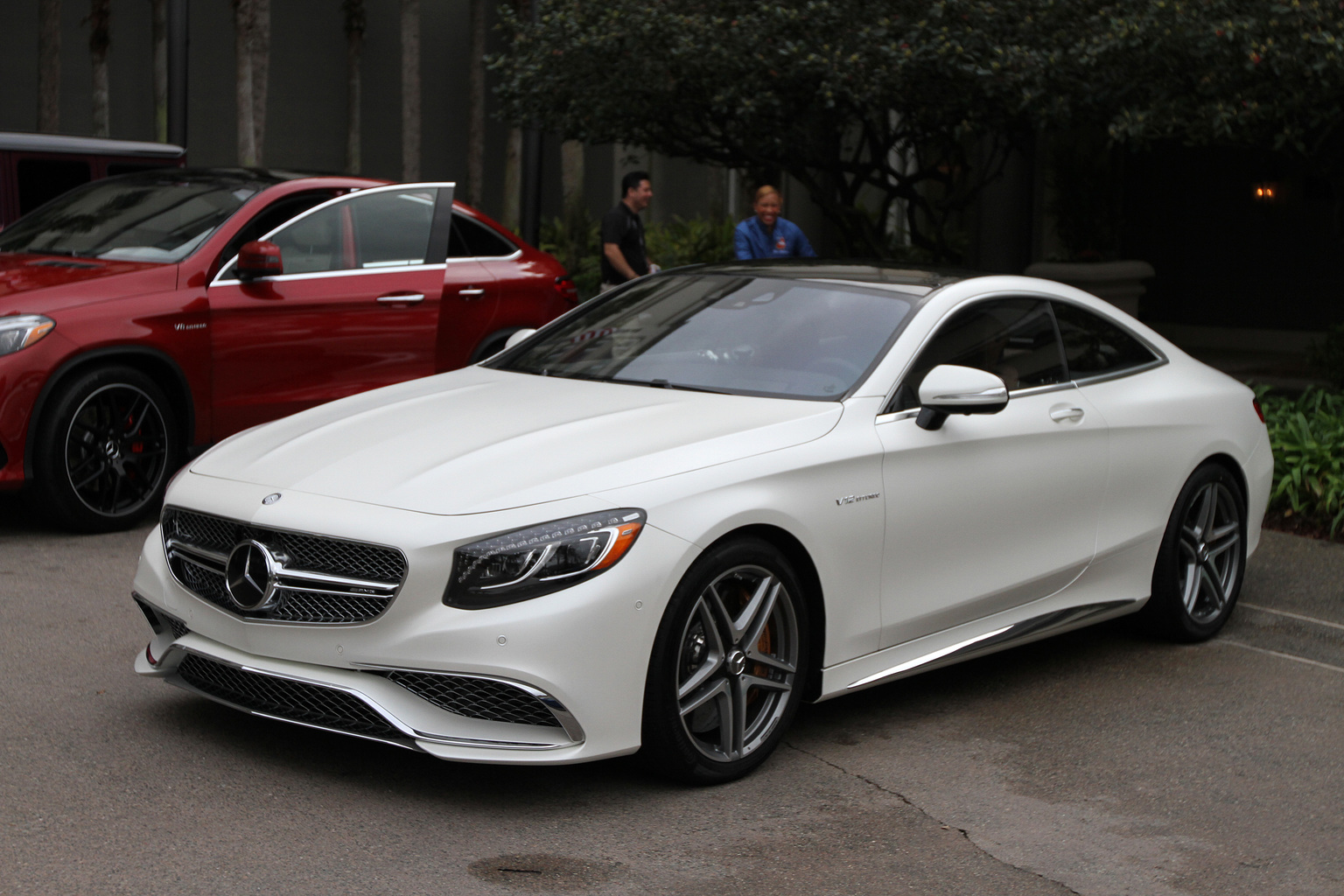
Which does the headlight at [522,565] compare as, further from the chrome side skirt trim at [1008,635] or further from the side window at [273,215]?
the side window at [273,215]

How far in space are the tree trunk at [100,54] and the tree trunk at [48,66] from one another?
0.47 metres

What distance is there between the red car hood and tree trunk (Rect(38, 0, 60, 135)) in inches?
527

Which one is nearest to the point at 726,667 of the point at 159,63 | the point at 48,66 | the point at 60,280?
the point at 60,280

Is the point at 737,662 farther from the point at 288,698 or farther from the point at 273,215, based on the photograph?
the point at 273,215

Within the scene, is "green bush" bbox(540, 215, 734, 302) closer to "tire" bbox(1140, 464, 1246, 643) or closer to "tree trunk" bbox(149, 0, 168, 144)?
"tree trunk" bbox(149, 0, 168, 144)

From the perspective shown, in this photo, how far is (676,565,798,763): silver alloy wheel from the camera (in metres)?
4.42

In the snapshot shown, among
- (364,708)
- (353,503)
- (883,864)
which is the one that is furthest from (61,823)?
(883,864)

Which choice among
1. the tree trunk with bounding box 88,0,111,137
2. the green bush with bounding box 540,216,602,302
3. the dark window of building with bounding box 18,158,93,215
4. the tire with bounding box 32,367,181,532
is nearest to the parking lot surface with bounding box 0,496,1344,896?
the tire with bounding box 32,367,181,532

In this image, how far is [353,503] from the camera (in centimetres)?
433

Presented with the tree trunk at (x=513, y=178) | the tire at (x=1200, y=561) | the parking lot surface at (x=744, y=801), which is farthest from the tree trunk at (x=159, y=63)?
the tire at (x=1200, y=561)

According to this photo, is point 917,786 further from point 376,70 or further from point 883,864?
point 376,70

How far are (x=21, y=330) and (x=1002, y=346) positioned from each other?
4.43 metres

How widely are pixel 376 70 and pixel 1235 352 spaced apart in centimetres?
1438

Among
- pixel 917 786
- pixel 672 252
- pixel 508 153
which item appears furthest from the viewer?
pixel 508 153
